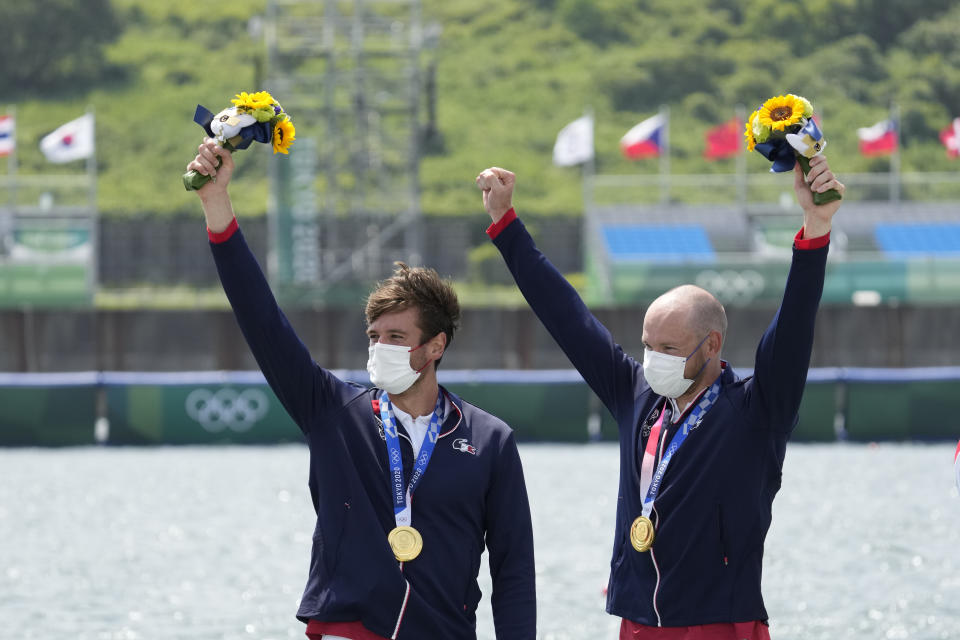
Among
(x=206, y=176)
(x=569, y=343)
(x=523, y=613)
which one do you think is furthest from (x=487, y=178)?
(x=523, y=613)

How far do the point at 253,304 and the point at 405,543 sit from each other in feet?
2.64

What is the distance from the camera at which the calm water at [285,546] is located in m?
9.67

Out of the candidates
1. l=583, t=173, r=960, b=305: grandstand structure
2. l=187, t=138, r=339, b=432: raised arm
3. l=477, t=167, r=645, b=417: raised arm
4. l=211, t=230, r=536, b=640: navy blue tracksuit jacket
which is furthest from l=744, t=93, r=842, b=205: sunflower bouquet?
l=583, t=173, r=960, b=305: grandstand structure

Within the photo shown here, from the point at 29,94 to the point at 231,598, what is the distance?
7471 centimetres

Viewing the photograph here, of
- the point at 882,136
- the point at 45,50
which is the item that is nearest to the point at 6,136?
the point at 882,136

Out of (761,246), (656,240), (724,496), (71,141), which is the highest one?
(71,141)

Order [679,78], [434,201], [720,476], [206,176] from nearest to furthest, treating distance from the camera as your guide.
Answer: [206,176] → [720,476] → [434,201] → [679,78]

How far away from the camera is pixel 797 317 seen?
4.50 metres

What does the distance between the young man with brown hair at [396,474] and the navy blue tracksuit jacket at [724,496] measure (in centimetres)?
41

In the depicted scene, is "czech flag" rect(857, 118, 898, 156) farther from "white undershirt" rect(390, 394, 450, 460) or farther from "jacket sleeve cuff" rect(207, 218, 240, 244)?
"jacket sleeve cuff" rect(207, 218, 240, 244)

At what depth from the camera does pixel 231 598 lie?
10531mm

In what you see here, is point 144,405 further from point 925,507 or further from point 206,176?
point 206,176

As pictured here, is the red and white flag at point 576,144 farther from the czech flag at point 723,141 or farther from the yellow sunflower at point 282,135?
the yellow sunflower at point 282,135

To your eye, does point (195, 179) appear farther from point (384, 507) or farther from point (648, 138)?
point (648, 138)
